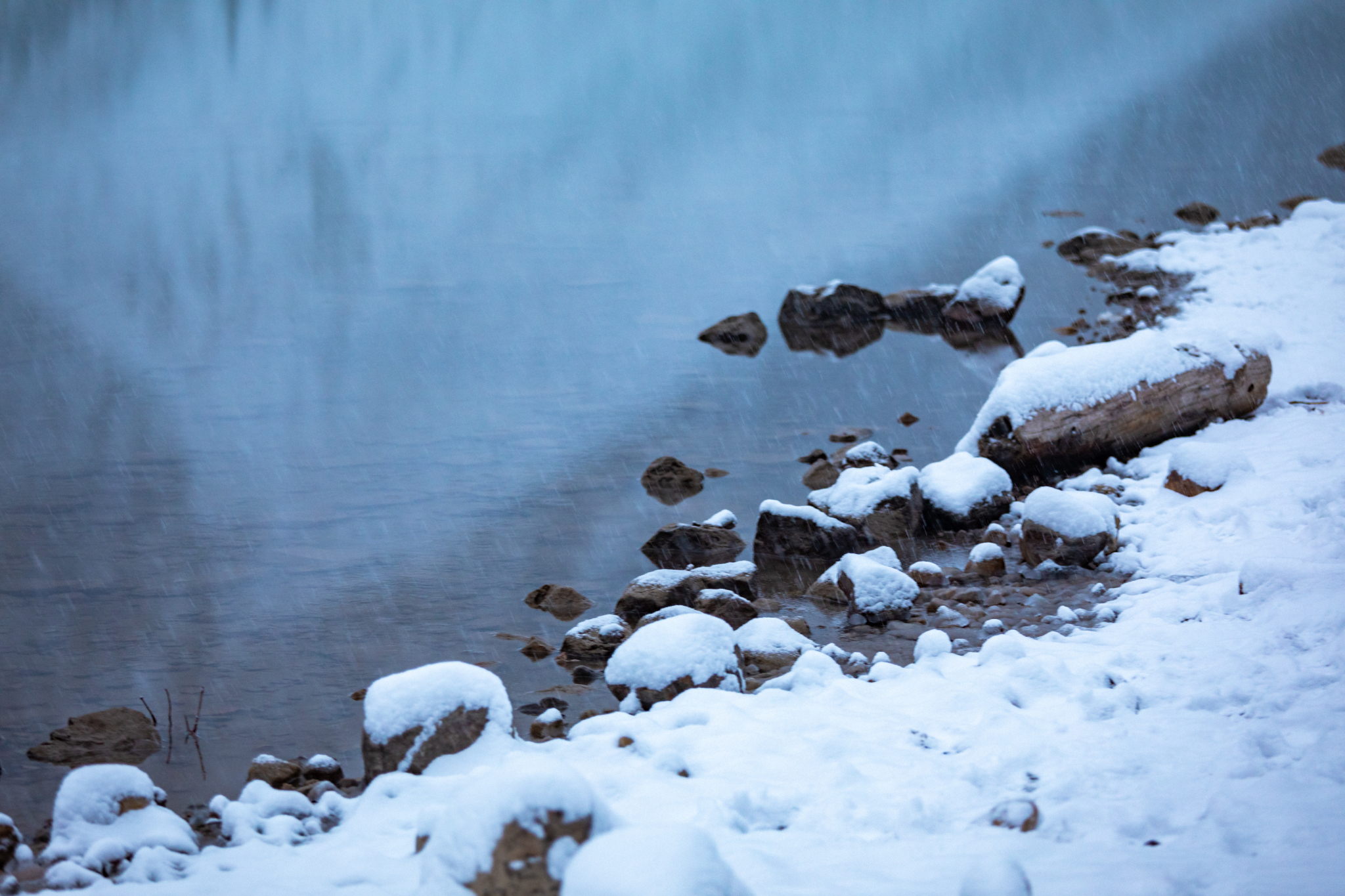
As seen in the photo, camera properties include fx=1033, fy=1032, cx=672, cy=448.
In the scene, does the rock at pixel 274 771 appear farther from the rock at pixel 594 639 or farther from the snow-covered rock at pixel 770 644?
the snow-covered rock at pixel 770 644

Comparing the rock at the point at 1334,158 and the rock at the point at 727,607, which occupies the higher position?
the rock at the point at 1334,158

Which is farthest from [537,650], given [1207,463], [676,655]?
[1207,463]

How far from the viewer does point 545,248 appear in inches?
830

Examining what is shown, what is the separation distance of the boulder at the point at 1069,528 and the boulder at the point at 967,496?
90 cm

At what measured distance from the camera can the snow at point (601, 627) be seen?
5.99 meters

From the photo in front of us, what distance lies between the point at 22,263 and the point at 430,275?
6659 mm

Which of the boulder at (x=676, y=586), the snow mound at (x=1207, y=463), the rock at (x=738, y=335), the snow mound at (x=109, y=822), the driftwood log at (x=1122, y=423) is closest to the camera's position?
the snow mound at (x=109, y=822)

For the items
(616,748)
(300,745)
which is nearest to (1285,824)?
(616,748)

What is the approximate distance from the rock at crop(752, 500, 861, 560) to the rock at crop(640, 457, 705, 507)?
5.04 ft

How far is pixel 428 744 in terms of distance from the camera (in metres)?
4.38

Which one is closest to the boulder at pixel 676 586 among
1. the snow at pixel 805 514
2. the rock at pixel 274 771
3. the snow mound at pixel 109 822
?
the snow at pixel 805 514

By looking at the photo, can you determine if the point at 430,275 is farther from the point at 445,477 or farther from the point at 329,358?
the point at 445,477

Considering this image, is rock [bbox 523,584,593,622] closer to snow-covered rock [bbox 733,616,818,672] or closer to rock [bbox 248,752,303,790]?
snow-covered rock [bbox 733,616,818,672]

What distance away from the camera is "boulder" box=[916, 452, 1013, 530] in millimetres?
7551
